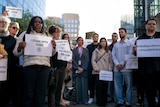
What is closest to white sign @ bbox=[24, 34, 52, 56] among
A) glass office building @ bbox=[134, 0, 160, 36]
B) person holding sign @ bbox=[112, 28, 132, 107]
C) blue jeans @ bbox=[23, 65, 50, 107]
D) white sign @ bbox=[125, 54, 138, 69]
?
blue jeans @ bbox=[23, 65, 50, 107]

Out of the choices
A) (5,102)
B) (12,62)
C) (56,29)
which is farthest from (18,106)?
(56,29)

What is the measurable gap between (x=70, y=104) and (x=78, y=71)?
1.03 m

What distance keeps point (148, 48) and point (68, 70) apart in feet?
8.77

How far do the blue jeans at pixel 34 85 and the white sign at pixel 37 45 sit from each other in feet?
0.96

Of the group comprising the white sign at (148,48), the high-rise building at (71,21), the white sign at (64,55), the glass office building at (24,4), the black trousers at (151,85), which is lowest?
the black trousers at (151,85)

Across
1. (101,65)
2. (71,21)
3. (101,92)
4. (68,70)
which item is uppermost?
(71,21)

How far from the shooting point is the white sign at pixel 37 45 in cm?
535

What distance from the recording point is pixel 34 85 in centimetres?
533

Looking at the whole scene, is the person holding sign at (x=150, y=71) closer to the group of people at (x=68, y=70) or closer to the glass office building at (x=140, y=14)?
the group of people at (x=68, y=70)

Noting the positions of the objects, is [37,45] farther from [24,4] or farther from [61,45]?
[24,4]

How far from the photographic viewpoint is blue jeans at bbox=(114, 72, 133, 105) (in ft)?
24.3

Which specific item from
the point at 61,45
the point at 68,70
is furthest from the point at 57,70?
the point at 68,70

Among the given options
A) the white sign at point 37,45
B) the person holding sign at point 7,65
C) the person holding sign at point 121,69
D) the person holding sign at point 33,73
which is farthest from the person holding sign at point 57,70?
the person holding sign at point 121,69

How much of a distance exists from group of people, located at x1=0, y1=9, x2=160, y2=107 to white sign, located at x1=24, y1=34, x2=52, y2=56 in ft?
0.25
